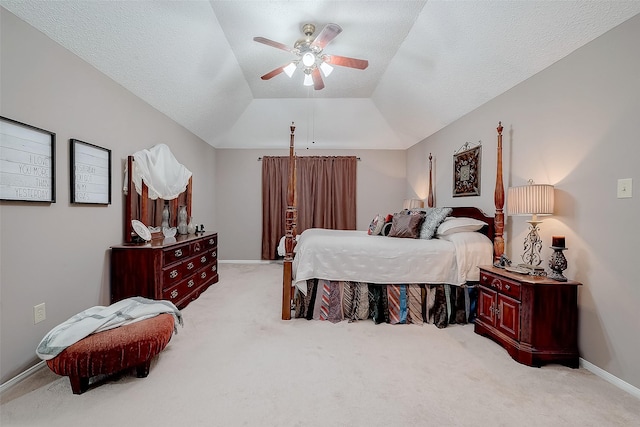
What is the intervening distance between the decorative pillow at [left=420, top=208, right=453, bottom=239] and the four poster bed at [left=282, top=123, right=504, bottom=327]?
0.33 metres

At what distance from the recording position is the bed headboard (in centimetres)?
293

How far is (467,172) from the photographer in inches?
138

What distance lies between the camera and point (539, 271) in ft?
6.91

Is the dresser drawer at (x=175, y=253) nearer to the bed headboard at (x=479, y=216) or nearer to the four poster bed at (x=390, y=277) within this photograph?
the four poster bed at (x=390, y=277)

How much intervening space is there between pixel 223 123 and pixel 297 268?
3203mm

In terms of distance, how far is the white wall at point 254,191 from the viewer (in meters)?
5.59

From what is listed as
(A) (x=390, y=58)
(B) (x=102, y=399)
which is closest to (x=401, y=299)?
(B) (x=102, y=399)

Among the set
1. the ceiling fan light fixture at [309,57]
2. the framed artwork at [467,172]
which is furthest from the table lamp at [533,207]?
the ceiling fan light fixture at [309,57]

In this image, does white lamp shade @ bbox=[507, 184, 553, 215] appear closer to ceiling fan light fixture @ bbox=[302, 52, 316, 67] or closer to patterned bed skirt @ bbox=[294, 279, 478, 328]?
patterned bed skirt @ bbox=[294, 279, 478, 328]

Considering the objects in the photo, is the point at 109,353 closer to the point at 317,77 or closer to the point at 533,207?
the point at 317,77

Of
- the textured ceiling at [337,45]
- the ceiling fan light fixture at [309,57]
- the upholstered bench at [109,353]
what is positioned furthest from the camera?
the ceiling fan light fixture at [309,57]

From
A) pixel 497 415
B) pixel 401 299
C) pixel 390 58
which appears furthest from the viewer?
pixel 390 58

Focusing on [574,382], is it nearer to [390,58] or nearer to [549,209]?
[549,209]

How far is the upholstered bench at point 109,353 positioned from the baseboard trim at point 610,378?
9.79 ft
